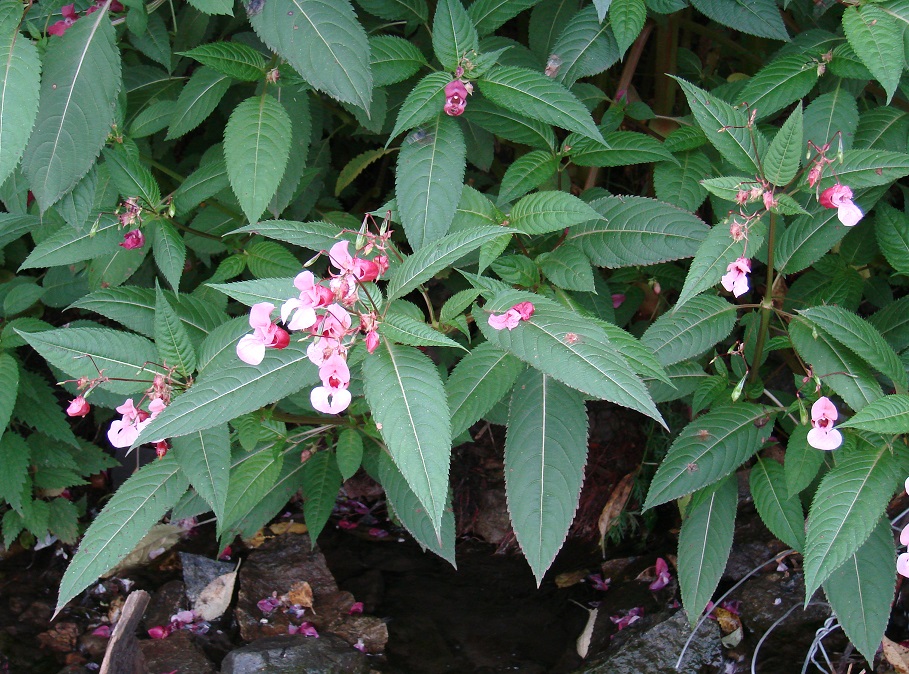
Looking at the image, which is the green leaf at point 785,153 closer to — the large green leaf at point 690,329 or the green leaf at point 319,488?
the large green leaf at point 690,329

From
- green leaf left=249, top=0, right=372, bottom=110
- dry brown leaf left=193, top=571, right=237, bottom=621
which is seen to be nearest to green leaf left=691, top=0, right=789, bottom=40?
green leaf left=249, top=0, right=372, bottom=110

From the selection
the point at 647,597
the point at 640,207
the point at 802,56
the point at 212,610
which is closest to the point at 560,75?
the point at 640,207

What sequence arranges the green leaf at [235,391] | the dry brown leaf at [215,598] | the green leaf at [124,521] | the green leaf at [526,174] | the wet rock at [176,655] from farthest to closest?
the dry brown leaf at [215,598] → the wet rock at [176,655] → the green leaf at [526,174] → the green leaf at [124,521] → the green leaf at [235,391]

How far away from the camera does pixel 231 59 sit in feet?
6.46

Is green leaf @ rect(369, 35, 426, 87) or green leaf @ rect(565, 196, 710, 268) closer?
green leaf @ rect(565, 196, 710, 268)

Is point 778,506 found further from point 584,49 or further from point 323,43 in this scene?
point 323,43

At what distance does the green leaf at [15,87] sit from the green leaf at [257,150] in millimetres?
427

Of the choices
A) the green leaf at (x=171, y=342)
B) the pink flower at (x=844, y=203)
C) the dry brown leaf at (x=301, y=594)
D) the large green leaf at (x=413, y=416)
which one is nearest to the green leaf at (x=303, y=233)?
the green leaf at (x=171, y=342)

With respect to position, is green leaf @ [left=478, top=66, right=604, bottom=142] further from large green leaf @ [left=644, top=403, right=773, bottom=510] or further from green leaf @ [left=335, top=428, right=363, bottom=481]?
green leaf @ [left=335, top=428, right=363, bottom=481]

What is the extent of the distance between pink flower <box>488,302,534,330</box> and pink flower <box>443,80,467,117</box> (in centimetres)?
62

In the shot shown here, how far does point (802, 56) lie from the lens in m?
1.97

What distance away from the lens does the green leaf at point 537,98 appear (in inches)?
70.9

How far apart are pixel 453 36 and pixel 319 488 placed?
4.32 feet

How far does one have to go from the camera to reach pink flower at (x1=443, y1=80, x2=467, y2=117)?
1871 mm
